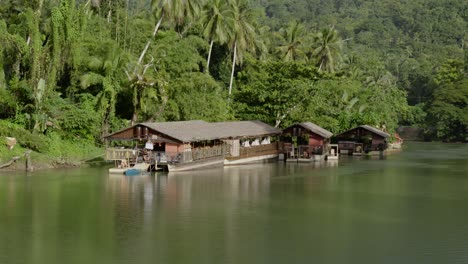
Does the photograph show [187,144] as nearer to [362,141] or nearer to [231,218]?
[231,218]

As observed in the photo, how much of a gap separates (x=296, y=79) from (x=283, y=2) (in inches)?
4726

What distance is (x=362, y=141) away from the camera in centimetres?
5881

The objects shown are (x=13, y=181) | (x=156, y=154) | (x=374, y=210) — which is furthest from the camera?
(x=156, y=154)

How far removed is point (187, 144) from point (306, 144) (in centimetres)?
1431

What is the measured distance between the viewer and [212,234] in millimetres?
23156

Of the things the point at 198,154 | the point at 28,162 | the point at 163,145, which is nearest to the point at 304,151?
the point at 198,154

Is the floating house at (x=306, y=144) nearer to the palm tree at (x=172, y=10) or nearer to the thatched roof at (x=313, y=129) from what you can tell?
the thatched roof at (x=313, y=129)

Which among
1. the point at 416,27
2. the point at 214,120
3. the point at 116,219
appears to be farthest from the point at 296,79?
the point at 416,27

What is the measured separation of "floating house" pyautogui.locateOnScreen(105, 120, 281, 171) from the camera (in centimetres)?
3962

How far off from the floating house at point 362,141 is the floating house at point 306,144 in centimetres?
570

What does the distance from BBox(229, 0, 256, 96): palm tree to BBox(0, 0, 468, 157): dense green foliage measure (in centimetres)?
13

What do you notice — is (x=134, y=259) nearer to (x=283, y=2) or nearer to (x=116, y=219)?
(x=116, y=219)

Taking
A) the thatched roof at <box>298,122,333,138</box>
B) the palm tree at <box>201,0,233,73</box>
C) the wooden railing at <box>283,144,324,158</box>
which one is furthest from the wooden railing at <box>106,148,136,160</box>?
the palm tree at <box>201,0,233,73</box>

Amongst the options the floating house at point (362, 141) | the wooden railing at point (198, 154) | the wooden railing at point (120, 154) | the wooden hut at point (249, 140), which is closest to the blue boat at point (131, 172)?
the wooden railing at point (120, 154)
